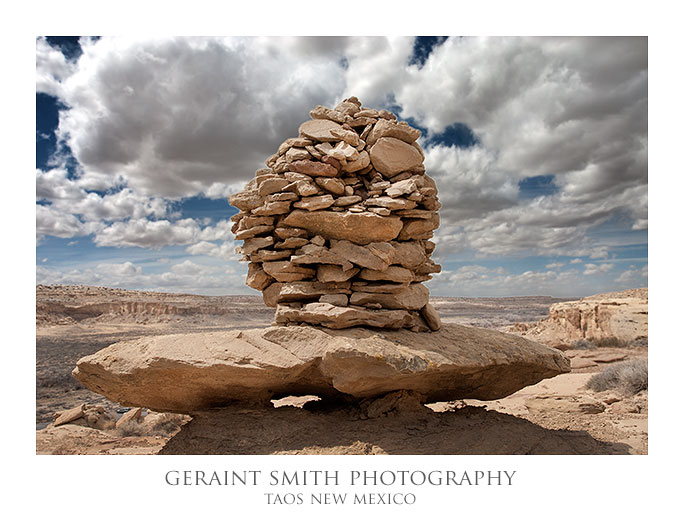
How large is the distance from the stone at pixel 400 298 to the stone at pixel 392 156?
1610 millimetres

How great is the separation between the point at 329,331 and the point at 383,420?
131 centimetres

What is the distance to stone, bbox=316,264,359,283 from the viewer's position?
526 cm

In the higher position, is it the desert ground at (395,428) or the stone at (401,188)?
the stone at (401,188)

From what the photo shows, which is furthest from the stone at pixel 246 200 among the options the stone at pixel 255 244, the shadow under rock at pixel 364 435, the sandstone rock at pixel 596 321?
the sandstone rock at pixel 596 321

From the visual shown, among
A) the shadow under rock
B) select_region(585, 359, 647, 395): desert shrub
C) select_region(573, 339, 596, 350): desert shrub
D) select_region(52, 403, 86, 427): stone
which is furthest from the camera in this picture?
select_region(573, 339, 596, 350): desert shrub

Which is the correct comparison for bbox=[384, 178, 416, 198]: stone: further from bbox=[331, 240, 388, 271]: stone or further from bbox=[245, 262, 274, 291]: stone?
bbox=[245, 262, 274, 291]: stone

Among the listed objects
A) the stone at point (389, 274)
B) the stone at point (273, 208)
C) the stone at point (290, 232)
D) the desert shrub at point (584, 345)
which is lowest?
the desert shrub at point (584, 345)

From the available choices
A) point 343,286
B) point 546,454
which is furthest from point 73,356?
point 546,454

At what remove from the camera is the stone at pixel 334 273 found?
17.3 ft

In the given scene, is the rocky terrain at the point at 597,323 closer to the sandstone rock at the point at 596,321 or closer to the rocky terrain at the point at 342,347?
the sandstone rock at the point at 596,321

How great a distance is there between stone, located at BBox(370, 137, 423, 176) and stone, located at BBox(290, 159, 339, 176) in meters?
0.64

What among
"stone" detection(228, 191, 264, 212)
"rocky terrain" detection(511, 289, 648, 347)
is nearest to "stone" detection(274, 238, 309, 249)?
"stone" detection(228, 191, 264, 212)

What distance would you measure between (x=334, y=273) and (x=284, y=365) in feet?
4.28

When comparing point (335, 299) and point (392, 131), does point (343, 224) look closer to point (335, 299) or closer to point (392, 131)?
point (335, 299)
